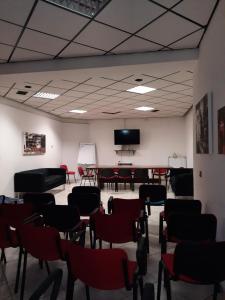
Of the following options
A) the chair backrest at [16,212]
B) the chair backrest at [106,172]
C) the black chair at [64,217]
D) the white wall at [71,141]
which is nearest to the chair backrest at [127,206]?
A: the black chair at [64,217]

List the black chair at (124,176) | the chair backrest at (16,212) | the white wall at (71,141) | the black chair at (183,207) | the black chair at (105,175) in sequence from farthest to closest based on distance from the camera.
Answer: the white wall at (71,141) → the black chair at (105,175) → the black chair at (124,176) → the chair backrest at (16,212) → the black chair at (183,207)

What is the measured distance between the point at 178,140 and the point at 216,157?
8.75m

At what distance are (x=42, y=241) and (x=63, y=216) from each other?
87cm

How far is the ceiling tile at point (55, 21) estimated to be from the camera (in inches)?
111

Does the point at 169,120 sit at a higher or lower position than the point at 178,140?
higher

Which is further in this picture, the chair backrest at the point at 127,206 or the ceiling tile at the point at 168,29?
the chair backrest at the point at 127,206

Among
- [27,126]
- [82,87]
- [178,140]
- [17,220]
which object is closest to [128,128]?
[178,140]

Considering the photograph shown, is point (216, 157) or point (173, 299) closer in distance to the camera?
point (173, 299)

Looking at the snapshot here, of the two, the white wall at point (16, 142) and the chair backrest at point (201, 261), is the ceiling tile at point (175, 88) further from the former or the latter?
the chair backrest at point (201, 261)

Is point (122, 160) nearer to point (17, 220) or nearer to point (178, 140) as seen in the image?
point (178, 140)

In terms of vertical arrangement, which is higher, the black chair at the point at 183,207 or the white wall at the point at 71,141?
the white wall at the point at 71,141

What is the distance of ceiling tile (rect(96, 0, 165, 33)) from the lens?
2.72 metres

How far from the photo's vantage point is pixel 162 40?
11.9ft

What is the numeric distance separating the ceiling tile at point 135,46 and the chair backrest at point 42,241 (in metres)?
2.88
